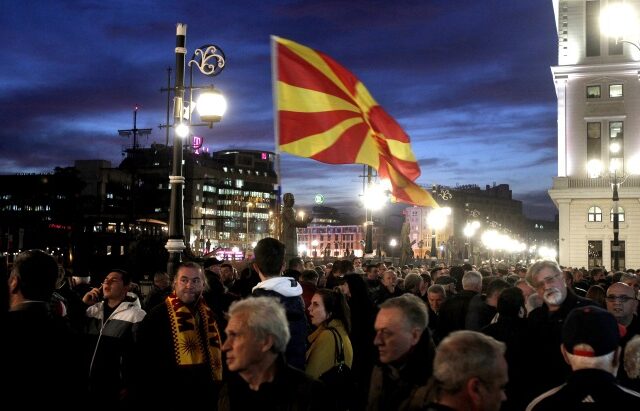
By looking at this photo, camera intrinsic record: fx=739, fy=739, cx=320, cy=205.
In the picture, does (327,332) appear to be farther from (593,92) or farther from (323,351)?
(593,92)

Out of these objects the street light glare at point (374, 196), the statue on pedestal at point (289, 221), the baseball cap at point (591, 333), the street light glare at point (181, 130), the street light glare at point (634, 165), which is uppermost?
the street light glare at point (634, 165)

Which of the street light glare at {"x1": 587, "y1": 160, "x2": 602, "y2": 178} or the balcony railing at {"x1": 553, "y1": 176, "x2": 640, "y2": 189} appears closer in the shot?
the balcony railing at {"x1": 553, "y1": 176, "x2": 640, "y2": 189}

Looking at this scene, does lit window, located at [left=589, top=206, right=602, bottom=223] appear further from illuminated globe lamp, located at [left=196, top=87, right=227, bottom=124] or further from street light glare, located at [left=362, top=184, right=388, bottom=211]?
illuminated globe lamp, located at [left=196, top=87, right=227, bottom=124]

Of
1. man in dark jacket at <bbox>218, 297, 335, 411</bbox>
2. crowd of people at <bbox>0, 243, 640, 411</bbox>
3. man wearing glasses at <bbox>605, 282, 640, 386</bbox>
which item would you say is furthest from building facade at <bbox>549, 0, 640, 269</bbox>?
man in dark jacket at <bbox>218, 297, 335, 411</bbox>

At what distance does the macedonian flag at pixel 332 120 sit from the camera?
9883mm

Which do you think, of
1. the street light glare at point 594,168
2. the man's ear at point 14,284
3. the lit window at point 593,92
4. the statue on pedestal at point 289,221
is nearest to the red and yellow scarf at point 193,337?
the man's ear at point 14,284

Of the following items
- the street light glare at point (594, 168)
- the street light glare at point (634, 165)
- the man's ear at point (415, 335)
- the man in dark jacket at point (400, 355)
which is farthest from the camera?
the street light glare at point (594, 168)

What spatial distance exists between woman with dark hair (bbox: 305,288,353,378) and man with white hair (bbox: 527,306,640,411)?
93.0 inches

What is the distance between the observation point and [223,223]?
175125 millimetres

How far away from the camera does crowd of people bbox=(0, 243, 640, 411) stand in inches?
165

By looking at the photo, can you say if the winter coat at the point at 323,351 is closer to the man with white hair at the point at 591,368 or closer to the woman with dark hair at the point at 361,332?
the woman with dark hair at the point at 361,332

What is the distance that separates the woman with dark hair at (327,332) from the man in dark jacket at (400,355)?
1.65 metres

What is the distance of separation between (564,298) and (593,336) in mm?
3210

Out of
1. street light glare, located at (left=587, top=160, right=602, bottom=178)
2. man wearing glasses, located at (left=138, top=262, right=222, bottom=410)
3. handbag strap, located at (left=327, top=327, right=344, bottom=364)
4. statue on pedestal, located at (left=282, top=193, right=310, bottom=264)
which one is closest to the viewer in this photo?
man wearing glasses, located at (left=138, top=262, right=222, bottom=410)
